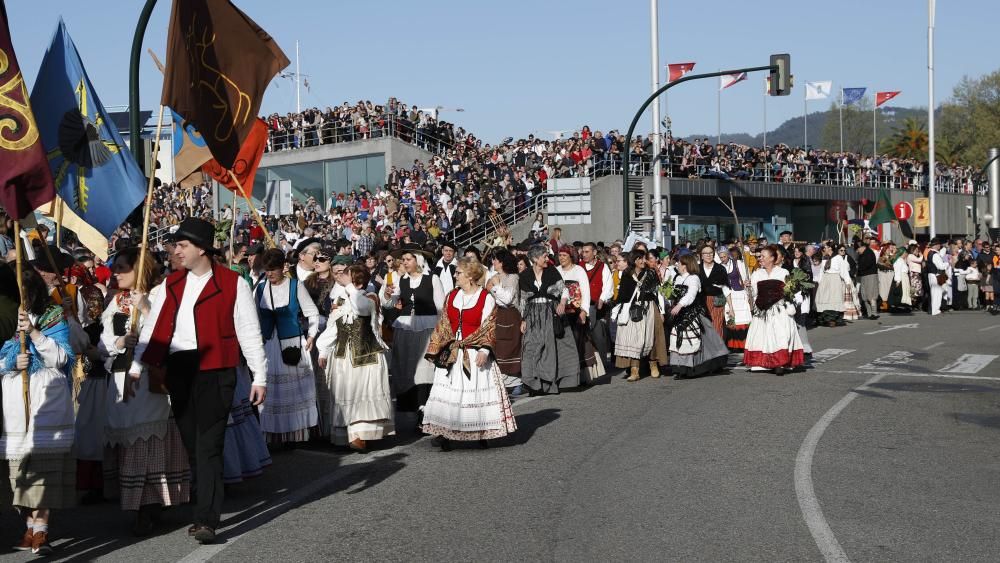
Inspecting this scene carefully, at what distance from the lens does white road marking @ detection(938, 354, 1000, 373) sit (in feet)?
55.9

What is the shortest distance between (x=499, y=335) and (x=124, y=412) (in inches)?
274

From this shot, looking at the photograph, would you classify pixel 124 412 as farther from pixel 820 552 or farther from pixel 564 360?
pixel 564 360

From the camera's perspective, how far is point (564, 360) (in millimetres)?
15016

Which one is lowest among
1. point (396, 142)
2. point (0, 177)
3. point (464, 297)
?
point (464, 297)

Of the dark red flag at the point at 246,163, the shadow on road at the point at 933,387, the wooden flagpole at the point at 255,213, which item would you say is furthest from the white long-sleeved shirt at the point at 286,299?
the shadow on road at the point at 933,387

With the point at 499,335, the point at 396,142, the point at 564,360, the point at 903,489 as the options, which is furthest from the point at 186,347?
the point at 396,142

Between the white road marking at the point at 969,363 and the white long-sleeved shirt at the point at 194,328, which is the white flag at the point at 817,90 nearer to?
the white road marking at the point at 969,363

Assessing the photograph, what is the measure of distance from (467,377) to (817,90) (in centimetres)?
5376

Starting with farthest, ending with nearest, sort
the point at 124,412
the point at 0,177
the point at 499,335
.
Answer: the point at 499,335, the point at 124,412, the point at 0,177

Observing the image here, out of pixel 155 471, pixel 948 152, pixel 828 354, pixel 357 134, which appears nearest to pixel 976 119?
pixel 948 152

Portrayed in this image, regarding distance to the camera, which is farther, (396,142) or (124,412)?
(396,142)

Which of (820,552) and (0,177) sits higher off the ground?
(0,177)

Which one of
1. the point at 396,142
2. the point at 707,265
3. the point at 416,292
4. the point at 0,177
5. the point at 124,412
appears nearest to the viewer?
the point at 0,177

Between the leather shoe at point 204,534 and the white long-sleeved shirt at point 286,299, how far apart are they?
11.1ft
